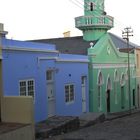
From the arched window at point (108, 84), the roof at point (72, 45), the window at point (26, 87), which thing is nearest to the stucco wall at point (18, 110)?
the window at point (26, 87)

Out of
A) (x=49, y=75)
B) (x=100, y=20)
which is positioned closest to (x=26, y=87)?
(x=49, y=75)

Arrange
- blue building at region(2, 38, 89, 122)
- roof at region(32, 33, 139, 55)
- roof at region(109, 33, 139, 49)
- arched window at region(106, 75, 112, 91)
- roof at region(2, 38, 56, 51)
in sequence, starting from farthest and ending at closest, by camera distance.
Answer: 1. roof at region(109, 33, 139, 49)
2. arched window at region(106, 75, 112, 91)
3. roof at region(32, 33, 139, 55)
4. blue building at region(2, 38, 89, 122)
5. roof at region(2, 38, 56, 51)

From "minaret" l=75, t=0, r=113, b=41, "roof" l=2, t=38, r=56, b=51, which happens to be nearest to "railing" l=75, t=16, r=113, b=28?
"minaret" l=75, t=0, r=113, b=41

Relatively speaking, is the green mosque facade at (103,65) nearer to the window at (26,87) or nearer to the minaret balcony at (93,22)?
the minaret balcony at (93,22)

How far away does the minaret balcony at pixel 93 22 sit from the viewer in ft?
118

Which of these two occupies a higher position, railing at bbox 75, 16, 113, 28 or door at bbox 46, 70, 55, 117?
railing at bbox 75, 16, 113, 28

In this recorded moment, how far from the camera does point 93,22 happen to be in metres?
36.0

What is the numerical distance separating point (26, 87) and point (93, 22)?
1755cm

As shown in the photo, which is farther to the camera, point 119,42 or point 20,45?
point 119,42

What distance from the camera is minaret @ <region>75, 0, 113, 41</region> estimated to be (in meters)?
36.0

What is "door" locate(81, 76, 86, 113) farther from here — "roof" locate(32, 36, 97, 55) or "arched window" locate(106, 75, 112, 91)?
"arched window" locate(106, 75, 112, 91)

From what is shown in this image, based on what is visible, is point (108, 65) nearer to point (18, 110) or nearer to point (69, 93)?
point (69, 93)

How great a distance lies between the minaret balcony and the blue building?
7533 millimetres

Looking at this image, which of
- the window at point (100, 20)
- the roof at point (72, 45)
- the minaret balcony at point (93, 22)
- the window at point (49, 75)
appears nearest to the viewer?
the window at point (49, 75)
